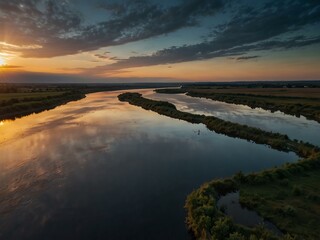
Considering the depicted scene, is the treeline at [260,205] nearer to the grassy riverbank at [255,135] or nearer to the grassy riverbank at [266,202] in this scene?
the grassy riverbank at [266,202]

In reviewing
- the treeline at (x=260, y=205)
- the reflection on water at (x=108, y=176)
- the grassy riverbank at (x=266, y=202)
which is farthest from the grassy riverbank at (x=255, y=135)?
the treeline at (x=260, y=205)

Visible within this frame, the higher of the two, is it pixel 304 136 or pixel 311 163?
pixel 311 163

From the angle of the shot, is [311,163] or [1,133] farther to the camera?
[1,133]

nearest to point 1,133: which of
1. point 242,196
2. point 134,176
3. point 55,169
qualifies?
point 55,169

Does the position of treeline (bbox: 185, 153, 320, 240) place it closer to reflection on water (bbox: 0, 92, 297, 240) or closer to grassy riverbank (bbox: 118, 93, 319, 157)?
reflection on water (bbox: 0, 92, 297, 240)

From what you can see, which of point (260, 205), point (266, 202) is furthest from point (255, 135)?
point (260, 205)

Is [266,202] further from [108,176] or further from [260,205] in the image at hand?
[108,176]

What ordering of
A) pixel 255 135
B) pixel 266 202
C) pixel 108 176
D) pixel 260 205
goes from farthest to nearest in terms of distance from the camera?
1. pixel 255 135
2. pixel 108 176
3. pixel 266 202
4. pixel 260 205

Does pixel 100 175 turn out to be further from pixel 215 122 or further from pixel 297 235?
pixel 215 122
